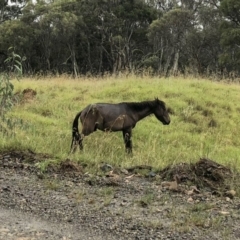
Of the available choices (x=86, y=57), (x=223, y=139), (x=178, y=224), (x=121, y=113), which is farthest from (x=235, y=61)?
(x=178, y=224)

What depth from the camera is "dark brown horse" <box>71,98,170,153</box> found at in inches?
377

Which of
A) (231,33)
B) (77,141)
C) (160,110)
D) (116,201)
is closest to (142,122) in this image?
(160,110)

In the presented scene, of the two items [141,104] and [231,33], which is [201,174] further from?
[231,33]

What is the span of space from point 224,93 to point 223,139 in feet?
13.1

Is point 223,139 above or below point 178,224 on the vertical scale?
below

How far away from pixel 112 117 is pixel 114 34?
30576 mm

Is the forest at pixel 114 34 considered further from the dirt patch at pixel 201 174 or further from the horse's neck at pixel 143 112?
the dirt patch at pixel 201 174

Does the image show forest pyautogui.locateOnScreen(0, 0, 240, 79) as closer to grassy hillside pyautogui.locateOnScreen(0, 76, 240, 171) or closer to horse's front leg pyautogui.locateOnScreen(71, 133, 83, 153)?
grassy hillside pyautogui.locateOnScreen(0, 76, 240, 171)

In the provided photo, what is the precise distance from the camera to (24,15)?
39.9m

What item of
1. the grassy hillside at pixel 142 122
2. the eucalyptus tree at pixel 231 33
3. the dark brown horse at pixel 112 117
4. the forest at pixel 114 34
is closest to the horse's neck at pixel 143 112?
the dark brown horse at pixel 112 117

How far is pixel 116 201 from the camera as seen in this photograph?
5199 millimetres

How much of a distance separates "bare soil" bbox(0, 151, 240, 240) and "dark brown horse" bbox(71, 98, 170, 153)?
8.30ft

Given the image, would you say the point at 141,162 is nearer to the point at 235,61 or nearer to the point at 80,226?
the point at 80,226

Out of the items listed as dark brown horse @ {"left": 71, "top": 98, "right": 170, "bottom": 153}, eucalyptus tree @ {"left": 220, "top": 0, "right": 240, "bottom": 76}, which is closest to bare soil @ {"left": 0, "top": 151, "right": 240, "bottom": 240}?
dark brown horse @ {"left": 71, "top": 98, "right": 170, "bottom": 153}
